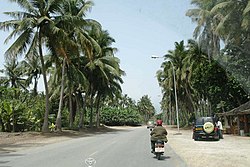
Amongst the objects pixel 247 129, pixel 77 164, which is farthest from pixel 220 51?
pixel 77 164

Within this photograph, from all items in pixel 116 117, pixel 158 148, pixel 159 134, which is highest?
pixel 116 117

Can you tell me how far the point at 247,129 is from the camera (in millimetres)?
31750

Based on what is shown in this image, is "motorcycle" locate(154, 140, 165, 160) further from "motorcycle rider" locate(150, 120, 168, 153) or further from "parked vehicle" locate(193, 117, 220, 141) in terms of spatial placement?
"parked vehicle" locate(193, 117, 220, 141)

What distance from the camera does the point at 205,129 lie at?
23.8m

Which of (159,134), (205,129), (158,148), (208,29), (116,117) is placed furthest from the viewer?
(116,117)

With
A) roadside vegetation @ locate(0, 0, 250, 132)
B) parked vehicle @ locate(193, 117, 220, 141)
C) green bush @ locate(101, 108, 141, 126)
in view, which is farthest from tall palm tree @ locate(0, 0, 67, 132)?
green bush @ locate(101, 108, 141, 126)

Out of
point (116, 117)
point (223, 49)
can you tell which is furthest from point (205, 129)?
point (116, 117)

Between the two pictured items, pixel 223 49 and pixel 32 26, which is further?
pixel 223 49

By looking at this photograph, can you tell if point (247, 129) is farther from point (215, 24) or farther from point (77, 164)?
point (77, 164)

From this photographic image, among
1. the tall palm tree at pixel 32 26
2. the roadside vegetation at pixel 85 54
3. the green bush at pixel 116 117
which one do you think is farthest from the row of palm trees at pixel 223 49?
the green bush at pixel 116 117

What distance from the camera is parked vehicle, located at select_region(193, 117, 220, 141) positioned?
23.8 meters

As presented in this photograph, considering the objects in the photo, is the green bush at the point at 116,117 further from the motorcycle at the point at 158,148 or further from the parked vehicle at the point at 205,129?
the motorcycle at the point at 158,148

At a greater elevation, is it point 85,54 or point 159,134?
point 85,54

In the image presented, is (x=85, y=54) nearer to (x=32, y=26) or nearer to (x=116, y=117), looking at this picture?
(x=32, y=26)
